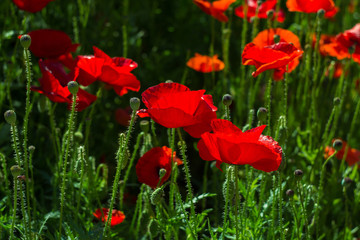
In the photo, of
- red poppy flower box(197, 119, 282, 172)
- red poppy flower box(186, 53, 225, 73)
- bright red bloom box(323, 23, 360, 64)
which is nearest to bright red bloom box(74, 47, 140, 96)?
red poppy flower box(197, 119, 282, 172)

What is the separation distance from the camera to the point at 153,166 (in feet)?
5.34

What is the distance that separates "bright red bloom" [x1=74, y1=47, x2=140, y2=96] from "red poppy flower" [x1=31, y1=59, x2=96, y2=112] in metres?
0.06

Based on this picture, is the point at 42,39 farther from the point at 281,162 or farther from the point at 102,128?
the point at 281,162

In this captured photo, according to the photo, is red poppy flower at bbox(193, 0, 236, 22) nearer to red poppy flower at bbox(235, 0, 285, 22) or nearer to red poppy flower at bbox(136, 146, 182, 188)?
red poppy flower at bbox(235, 0, 285, 22)

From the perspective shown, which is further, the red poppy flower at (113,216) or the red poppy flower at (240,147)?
the red poppy flower at (113,216)

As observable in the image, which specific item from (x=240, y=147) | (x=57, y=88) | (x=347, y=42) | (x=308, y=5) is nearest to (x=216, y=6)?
(x=308, y=5)

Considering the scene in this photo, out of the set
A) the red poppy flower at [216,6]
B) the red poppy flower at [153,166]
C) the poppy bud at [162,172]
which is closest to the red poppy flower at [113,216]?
the red poppy flower at [153,166]

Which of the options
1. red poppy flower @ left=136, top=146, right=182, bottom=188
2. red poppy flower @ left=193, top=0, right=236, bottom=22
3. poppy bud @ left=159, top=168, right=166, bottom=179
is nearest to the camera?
poppy bud @ left=159, top=168, right=166, bottom=179

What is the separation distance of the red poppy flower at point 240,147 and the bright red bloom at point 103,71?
0.49 meters

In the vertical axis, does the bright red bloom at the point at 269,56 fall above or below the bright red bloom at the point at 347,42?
above

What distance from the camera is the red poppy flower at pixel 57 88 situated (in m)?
1.70

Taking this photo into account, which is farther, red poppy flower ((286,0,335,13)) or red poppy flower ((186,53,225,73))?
red poppy flower ((186,53,225,73))

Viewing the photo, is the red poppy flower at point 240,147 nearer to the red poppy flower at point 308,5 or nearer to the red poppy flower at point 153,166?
the red poppy flower at point 153,166

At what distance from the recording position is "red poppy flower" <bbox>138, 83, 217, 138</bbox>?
1329 millimetres
